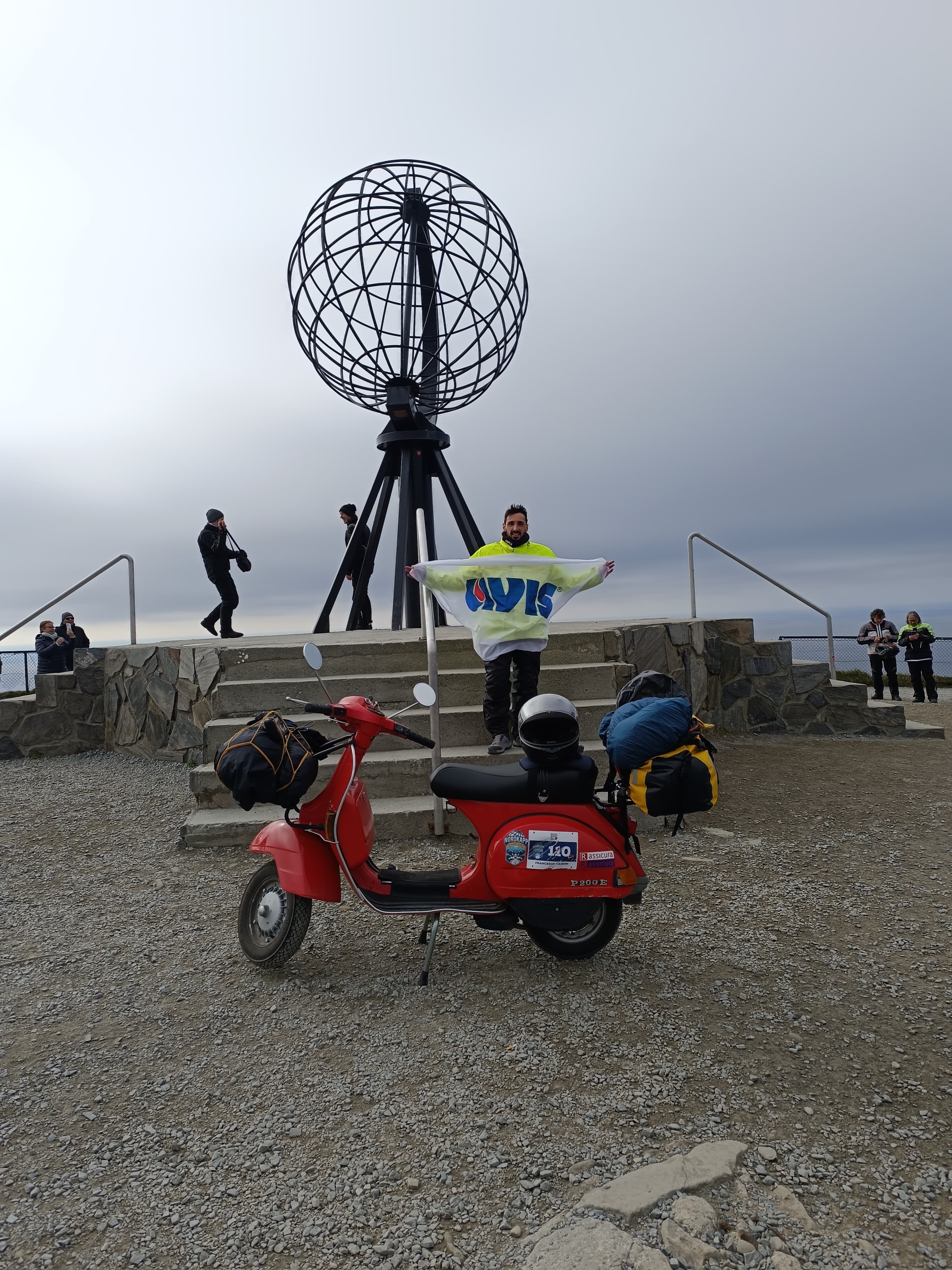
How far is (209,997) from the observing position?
286 cm

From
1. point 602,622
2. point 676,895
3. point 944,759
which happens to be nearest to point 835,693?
point 944,759

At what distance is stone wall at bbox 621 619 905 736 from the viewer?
26.4ft

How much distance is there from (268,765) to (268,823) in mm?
1925

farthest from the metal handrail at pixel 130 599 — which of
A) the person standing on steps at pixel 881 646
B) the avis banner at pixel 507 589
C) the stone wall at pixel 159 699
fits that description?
the person standing on steps at pixel 881 646

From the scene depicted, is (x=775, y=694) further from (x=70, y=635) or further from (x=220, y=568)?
(x=70, y=635)

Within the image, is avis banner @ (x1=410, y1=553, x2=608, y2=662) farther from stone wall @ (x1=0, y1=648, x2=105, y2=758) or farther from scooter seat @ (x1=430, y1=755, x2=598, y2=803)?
stone wall @ (x1=0, y1=648, x2=105, y2=758)

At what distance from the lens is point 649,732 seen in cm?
268

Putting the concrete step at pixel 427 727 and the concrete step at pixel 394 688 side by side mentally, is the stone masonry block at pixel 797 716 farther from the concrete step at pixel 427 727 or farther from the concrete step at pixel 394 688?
the concrete step at pixel 427 727

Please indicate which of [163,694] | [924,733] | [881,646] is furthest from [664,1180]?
[881,646]

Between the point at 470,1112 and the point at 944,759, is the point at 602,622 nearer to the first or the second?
the point at 944,759

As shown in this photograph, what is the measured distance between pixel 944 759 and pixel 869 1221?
19.6 ft

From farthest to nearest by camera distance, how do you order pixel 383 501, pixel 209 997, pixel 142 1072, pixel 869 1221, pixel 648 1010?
1. pixel 383 501
2. pixel 209 997
3. pixel 648 1010
4. pixel 142 1072
5. pixel 869 1221

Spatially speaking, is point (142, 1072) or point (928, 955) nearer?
point (142, 1072)

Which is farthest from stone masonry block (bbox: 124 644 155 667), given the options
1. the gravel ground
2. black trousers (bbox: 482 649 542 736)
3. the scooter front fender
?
the scooter front fender
